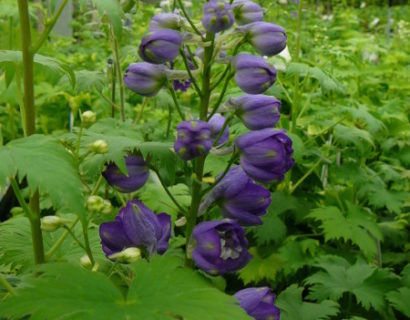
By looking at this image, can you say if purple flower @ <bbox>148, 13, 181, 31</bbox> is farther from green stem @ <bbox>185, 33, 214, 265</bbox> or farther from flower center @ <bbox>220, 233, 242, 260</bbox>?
flower center @ <bbox>220, 233, 242, 260</bbox>

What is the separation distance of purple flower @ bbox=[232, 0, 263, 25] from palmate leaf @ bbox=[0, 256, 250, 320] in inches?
23.5

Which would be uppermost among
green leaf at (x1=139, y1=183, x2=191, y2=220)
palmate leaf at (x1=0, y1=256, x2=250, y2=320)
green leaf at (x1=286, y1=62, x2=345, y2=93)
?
palmate leaf at (x1=0, y1=256, x2=250, y2=320)

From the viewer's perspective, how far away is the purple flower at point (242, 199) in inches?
48.4

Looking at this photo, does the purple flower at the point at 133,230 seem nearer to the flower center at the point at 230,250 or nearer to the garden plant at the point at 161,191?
the garden plant at the point at 161,191

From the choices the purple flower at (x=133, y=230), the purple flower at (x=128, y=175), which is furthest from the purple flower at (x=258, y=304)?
the purple flower at (x=128, y=175)

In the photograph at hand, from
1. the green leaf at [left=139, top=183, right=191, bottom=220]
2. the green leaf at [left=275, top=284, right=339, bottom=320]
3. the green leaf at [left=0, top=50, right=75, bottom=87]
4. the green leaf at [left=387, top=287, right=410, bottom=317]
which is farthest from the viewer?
the green leaf at [left=139, top=183, right=191, bottom=220]

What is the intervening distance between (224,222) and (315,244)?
1.49 m

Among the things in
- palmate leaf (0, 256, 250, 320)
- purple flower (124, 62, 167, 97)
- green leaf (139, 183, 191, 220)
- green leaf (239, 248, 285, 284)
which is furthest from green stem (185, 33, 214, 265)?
green leaf (239, 248, 285, 284)

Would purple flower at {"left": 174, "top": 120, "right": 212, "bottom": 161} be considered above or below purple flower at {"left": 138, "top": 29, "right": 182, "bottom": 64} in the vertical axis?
below

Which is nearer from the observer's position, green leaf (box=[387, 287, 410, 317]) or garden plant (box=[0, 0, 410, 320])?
garden plant (box=[0, 0, 410, 320])

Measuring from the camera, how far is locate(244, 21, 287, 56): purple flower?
4.01 ft

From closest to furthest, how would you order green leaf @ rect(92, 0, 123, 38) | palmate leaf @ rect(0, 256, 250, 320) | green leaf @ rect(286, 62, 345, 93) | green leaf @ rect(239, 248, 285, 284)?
1. palmate leaf @ rect(0, 256, 250, 320)
2. green leaf @ rect(92, 0, 123, 38)
3. green leaf @ rect(239, 248, 285, 284)
4. green leaf @ rect(286, 62, 345, 93)

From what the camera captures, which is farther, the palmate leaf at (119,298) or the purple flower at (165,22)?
the purple flower at (165,22)

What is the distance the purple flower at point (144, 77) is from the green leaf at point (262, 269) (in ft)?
4.57
